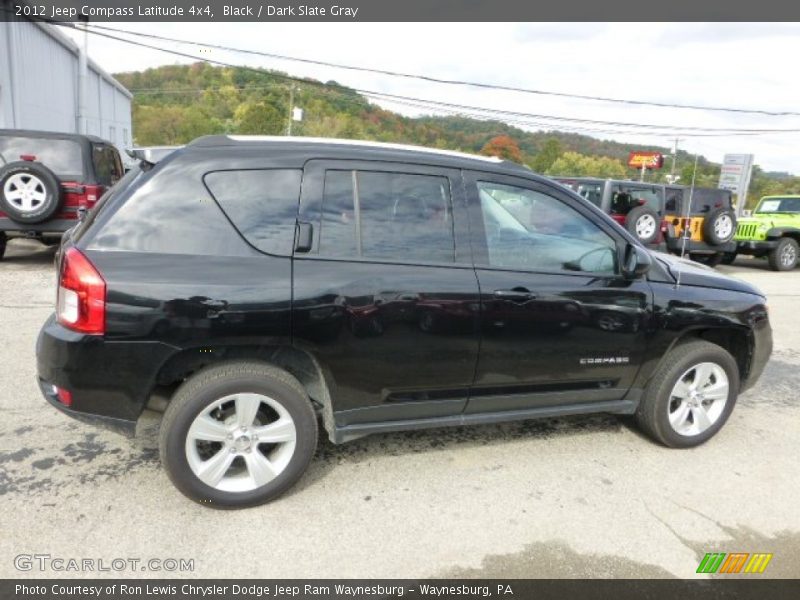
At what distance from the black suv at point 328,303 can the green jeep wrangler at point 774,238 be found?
38.3 ft

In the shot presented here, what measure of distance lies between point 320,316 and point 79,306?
107 centimetres

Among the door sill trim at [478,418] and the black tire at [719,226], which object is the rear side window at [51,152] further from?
the black tire at [719,226]

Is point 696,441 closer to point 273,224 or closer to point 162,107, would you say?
point 273,224

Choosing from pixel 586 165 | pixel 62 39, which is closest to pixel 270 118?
pixel 586 165

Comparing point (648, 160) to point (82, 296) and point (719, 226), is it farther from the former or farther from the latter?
point (82, 296)

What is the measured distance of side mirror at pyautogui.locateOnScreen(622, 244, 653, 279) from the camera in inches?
128

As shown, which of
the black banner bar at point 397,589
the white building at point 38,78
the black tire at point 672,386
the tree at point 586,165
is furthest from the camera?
the tree at point 586,165

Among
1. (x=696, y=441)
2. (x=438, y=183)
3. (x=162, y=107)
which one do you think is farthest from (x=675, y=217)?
(x=162, y=107)

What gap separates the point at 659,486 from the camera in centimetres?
322

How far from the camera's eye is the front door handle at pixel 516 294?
299 cm

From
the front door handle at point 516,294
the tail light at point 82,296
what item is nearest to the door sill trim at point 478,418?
the front door handle at point 516,294

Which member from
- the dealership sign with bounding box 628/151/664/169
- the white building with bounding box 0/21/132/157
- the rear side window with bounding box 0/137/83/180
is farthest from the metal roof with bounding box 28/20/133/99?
the dealership sign with bounding box 628/151/664/169

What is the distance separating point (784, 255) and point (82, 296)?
48.6 ft

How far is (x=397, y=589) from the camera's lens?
2.35m
